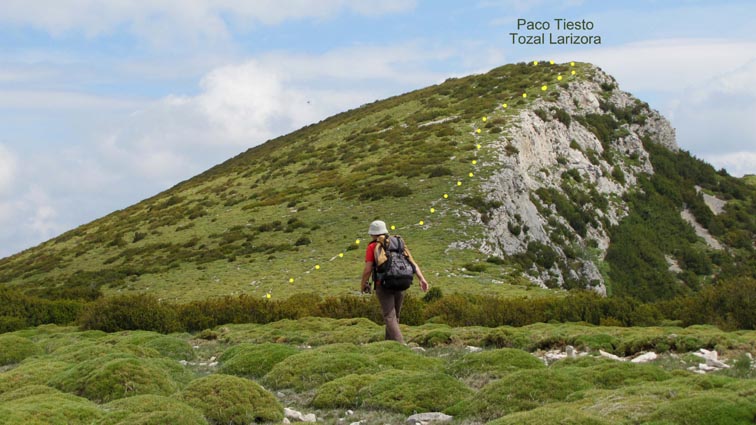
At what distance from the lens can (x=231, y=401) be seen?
10312mm

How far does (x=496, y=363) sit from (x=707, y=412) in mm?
5173

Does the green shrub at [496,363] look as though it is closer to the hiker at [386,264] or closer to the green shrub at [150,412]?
the hiker at [386,264]

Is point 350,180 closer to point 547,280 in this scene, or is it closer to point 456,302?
point 547,280

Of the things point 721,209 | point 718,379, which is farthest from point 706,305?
point 721,209

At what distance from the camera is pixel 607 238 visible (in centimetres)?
5650

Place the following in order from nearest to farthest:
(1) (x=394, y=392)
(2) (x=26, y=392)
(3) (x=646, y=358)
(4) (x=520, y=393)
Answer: (4) (x=520, y=393)
(1) (x=394, y=392)
(2) (x=26, y=392)
(3) (x=646, y=358)

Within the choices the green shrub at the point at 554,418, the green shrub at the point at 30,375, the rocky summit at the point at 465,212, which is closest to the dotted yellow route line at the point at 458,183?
the rocky summit at the point at 465,212

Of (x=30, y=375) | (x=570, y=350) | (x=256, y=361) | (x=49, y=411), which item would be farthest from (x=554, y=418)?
(x=30, y=375)

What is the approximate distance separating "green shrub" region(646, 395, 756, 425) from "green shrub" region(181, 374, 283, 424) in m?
4.93

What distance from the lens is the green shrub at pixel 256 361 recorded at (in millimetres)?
14384

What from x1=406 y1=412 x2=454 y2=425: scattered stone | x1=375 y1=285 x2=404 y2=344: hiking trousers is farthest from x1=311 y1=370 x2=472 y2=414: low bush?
x1=375 y1=285 x2=404 y2=344: hiking trousers

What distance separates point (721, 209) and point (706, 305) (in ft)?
175

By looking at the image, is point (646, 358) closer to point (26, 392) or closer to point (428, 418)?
point (428, 418)

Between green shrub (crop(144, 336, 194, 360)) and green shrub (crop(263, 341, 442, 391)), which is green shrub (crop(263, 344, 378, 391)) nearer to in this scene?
green shrub (crop(263, 341, 442, 391))
